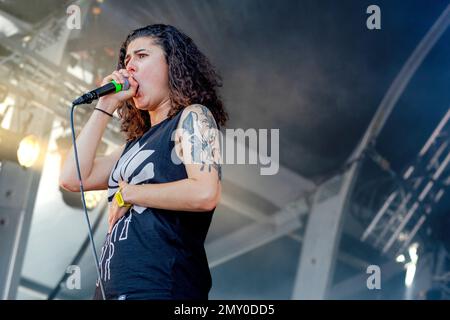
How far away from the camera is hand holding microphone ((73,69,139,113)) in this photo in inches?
67.5

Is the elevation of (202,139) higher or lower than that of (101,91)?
lower

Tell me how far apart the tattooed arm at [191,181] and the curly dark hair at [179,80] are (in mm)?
141

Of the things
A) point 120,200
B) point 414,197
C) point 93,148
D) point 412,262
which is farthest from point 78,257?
point 120,200

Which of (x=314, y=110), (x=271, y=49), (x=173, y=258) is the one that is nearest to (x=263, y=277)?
(x=314, y=110)

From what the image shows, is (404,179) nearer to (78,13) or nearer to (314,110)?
(314,110)

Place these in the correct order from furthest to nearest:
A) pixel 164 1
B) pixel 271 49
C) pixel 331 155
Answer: pixel 331 155 < pixel 271 49 < pixel 164 1

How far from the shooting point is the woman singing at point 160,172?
1.47 metres

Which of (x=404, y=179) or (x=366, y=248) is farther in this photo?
(x=366, y=248)

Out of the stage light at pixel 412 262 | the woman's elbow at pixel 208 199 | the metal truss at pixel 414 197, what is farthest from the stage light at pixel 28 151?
the stage light at pixel 412 262

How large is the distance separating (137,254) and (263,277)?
7643 mm

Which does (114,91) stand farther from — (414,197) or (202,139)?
(414,197)

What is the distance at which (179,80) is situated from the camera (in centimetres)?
180

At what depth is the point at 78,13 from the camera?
480 cm

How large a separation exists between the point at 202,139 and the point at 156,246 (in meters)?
0.33
